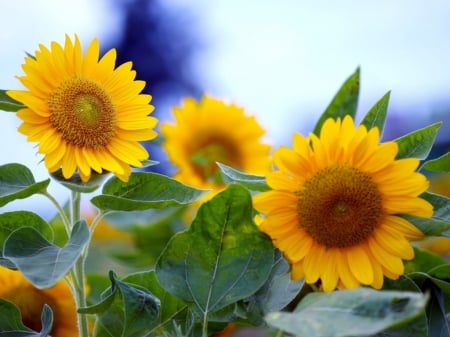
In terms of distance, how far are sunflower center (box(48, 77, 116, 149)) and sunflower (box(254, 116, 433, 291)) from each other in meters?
0.13

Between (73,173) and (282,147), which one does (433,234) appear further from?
(73,173)

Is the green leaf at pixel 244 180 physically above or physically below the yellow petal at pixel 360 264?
above

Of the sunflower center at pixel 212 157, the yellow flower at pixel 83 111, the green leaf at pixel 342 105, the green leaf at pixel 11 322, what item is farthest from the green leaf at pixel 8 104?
the sunflower center at pixel 212 157

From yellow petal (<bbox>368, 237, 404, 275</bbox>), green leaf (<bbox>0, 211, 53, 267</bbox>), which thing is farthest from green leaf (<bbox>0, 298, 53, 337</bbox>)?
yellow petal (<bbox>368, 237, 404, 275</bbox>)

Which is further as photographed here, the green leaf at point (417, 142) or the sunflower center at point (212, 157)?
the sunflower center at point (212, 157)

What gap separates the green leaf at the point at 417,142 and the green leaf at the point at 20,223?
0.91 feet

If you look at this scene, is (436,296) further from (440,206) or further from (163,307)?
(163,307)

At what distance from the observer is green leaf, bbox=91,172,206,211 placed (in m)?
0.58

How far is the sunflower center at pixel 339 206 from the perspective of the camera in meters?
0.60

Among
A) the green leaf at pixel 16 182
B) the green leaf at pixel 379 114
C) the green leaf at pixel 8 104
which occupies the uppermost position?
the green leaf at pixel 8 104

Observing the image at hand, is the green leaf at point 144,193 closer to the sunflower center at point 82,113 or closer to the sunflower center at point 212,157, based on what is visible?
the sunflower center at point 82,113

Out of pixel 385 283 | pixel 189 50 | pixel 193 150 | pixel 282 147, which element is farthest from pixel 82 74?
pixel 189 50

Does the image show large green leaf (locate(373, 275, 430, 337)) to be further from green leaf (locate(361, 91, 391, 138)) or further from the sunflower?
green leaf (locate(361, 91, 391, 138))

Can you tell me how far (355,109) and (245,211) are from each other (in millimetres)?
188
